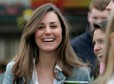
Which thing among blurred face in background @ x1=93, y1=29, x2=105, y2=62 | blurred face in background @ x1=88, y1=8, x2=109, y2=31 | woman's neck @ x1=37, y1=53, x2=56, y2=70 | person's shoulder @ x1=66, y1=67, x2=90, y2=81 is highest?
blurred face in background @ x1=88, y1=8, x2=109, y2=31

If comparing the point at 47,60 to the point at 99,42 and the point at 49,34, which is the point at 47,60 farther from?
the point at 99,42

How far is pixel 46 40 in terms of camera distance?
4977mm

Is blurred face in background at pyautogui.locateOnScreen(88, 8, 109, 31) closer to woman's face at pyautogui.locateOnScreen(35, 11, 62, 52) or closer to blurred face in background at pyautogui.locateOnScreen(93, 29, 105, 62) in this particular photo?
woman's face at pyautogui.locateOnScreen(35, 11, 62, 52)

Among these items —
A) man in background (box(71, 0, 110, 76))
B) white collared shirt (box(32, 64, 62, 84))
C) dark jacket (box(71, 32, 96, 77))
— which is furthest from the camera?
man in background (box(71, 0, 110, 76))

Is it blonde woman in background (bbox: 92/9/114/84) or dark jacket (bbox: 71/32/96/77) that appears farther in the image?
dark jacket (bbox: 71/32/96/77)

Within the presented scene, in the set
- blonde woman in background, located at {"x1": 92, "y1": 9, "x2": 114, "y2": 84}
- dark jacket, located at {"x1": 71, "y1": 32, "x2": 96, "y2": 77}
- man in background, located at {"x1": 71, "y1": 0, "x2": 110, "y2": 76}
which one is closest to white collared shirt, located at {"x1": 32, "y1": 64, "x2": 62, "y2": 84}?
dark jacket, located at {"x1": 71, "y1": 32, "x2": 96, "y2": 77}

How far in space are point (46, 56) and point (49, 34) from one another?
0.21m

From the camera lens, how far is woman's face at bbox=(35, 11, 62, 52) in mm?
4957

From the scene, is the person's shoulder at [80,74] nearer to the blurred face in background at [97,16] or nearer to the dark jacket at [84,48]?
the dark jacket at [84,48]

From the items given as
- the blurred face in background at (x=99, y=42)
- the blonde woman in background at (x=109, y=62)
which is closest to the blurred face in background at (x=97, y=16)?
the blurred face in background at (x=99, y=42)

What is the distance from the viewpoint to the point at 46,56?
5.05 metres

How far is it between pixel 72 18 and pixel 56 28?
19.8m

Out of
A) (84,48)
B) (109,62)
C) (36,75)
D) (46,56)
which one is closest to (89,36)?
(84,48)

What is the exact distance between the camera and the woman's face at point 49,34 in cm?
496
